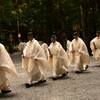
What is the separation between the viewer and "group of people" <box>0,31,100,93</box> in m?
7.41

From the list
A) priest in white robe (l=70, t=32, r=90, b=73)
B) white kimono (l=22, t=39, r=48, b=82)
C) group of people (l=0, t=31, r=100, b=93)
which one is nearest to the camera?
group of people (l=0, t=31, r=100, b=93)

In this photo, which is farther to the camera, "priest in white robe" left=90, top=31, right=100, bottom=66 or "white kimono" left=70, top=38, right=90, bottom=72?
"priest in white robe" left=90, top=31, right=100, bottom=66

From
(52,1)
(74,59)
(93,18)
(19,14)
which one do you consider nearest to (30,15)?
(19,14)

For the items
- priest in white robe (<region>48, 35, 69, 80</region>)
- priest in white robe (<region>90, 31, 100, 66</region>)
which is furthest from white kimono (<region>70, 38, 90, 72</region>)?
priest in white robe (<region>90, 31, 100, 66</region>)

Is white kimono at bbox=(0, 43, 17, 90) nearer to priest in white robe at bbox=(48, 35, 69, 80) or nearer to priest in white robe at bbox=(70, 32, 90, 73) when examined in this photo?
priest in white robe at bbox=(48, 35, 69, 80)

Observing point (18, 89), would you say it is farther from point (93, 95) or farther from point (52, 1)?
point (52, 1)

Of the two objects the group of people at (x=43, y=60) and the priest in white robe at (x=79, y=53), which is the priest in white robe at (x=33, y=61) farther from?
the priest in white robe at (x=79, y=53)

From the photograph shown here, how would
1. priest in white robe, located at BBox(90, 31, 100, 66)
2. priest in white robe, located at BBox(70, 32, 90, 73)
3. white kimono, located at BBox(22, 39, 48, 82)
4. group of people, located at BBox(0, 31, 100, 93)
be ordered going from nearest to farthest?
group of people, located at BBox(0, 31, 100, 93), white kimono, located at BBox(22, 39, 48, 82), priest in white robe, located at BBox(70, 32, 90, 73), priest in white robe, located at BBox(90, 31, 100, 66)

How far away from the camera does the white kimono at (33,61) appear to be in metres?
8.97

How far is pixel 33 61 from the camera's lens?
908cm

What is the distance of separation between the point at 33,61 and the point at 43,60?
386 millimetres

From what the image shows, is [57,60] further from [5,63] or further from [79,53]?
[5,63]

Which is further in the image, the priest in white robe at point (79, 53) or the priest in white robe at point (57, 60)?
the priest in white robe at point (79, 53)

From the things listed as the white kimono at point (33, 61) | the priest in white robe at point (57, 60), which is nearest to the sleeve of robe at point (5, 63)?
the white kimono at point (33, 61)
